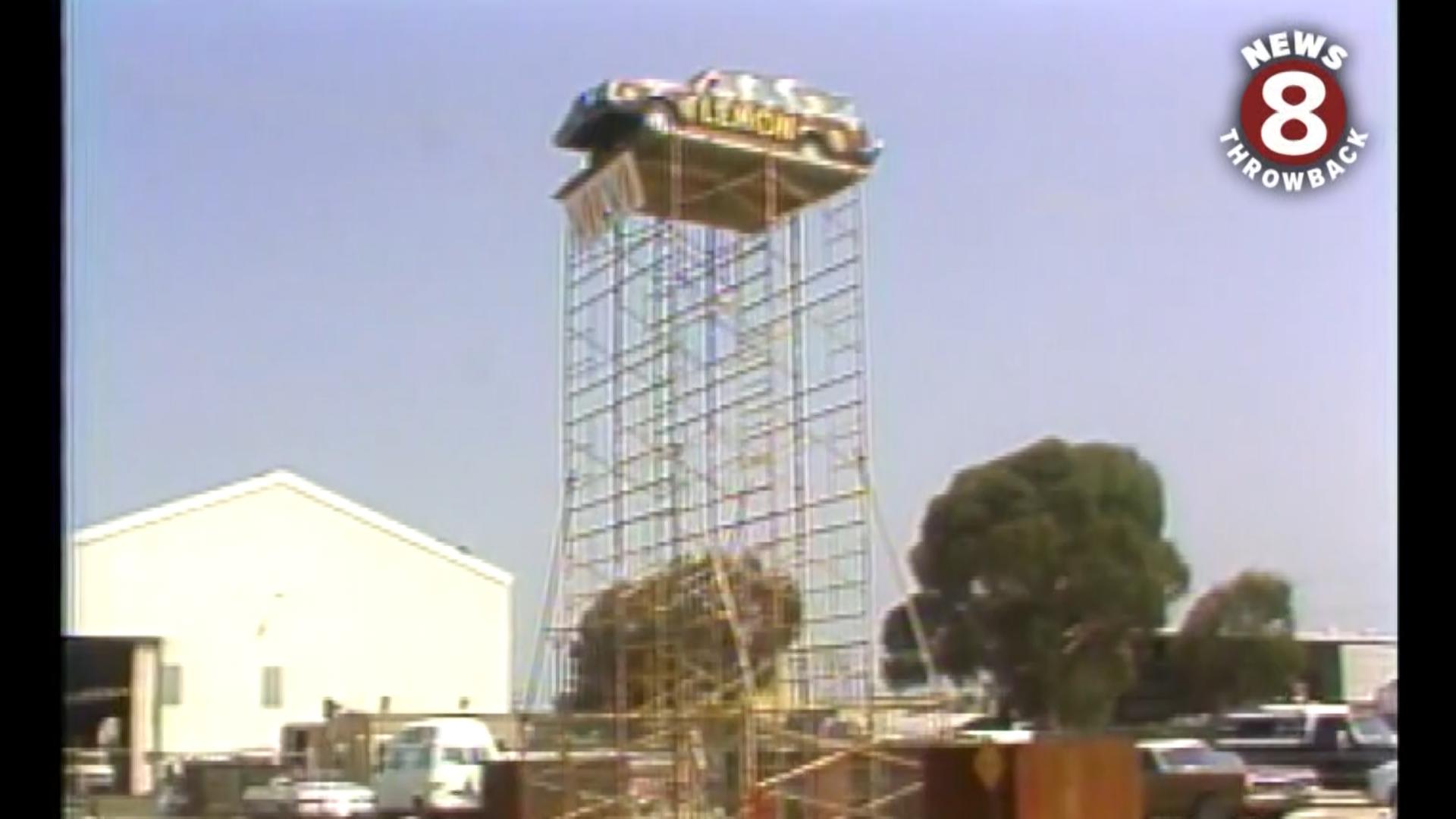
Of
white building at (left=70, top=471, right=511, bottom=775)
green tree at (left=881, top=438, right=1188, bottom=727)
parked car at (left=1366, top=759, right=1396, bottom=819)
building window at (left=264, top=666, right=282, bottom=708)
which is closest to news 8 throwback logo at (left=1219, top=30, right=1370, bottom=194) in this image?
green tree at (left=881, top=438, right=1188, bottom=727)

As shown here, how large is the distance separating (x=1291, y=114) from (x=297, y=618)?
2503 mm

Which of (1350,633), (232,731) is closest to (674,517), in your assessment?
(232,731)

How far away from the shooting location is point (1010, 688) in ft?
14.3

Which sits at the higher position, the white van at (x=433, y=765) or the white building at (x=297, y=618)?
the white building at (x=297, y=618)

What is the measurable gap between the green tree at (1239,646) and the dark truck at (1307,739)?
9cm

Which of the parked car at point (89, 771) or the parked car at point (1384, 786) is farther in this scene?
the parked car at point (1384, 786)

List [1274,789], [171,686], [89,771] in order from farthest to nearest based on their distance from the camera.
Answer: [1274,789], [171,686], [89,771]

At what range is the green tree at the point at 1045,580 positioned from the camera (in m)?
4.16

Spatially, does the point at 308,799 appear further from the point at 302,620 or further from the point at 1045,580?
the point at 1045,580

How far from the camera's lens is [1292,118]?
3598 mm

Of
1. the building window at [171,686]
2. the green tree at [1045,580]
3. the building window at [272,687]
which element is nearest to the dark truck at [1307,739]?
the green tree at [1045,580]

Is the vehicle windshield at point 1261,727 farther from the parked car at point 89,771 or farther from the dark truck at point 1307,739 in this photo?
the parked car at point 89,771

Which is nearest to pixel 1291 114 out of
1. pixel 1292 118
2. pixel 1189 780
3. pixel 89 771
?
pixel 1292 118
